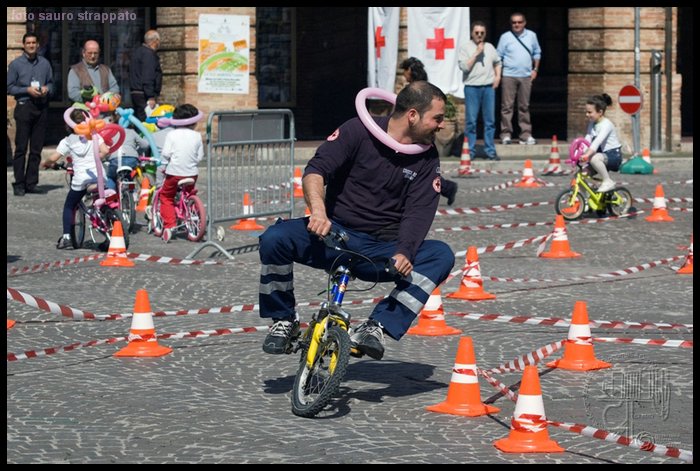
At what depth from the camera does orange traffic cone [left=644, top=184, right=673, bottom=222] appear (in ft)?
55.9

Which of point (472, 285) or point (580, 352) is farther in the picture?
point (472, 285)

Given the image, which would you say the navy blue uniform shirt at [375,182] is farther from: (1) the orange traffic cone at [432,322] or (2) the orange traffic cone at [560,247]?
(2) the orange traffic cone at [560,247]

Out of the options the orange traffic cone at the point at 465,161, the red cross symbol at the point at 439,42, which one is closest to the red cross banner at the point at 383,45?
the red cross symbol at the point at 439,42

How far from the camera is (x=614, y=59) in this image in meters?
26.2

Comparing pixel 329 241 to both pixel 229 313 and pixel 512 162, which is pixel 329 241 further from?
pixel 512 162

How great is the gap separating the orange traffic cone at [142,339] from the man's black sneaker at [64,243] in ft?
18.2

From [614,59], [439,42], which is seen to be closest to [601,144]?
[439,42]

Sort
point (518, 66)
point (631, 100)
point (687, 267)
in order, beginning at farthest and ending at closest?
point (518, 66) → point (631, 100) → point (687, 267)

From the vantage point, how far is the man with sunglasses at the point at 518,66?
985 inches

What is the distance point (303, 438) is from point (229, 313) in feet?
13.5

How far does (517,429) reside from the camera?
705 cm

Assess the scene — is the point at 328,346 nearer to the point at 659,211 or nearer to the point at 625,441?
the point at 625,441

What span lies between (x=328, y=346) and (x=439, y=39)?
1790 centimetres
